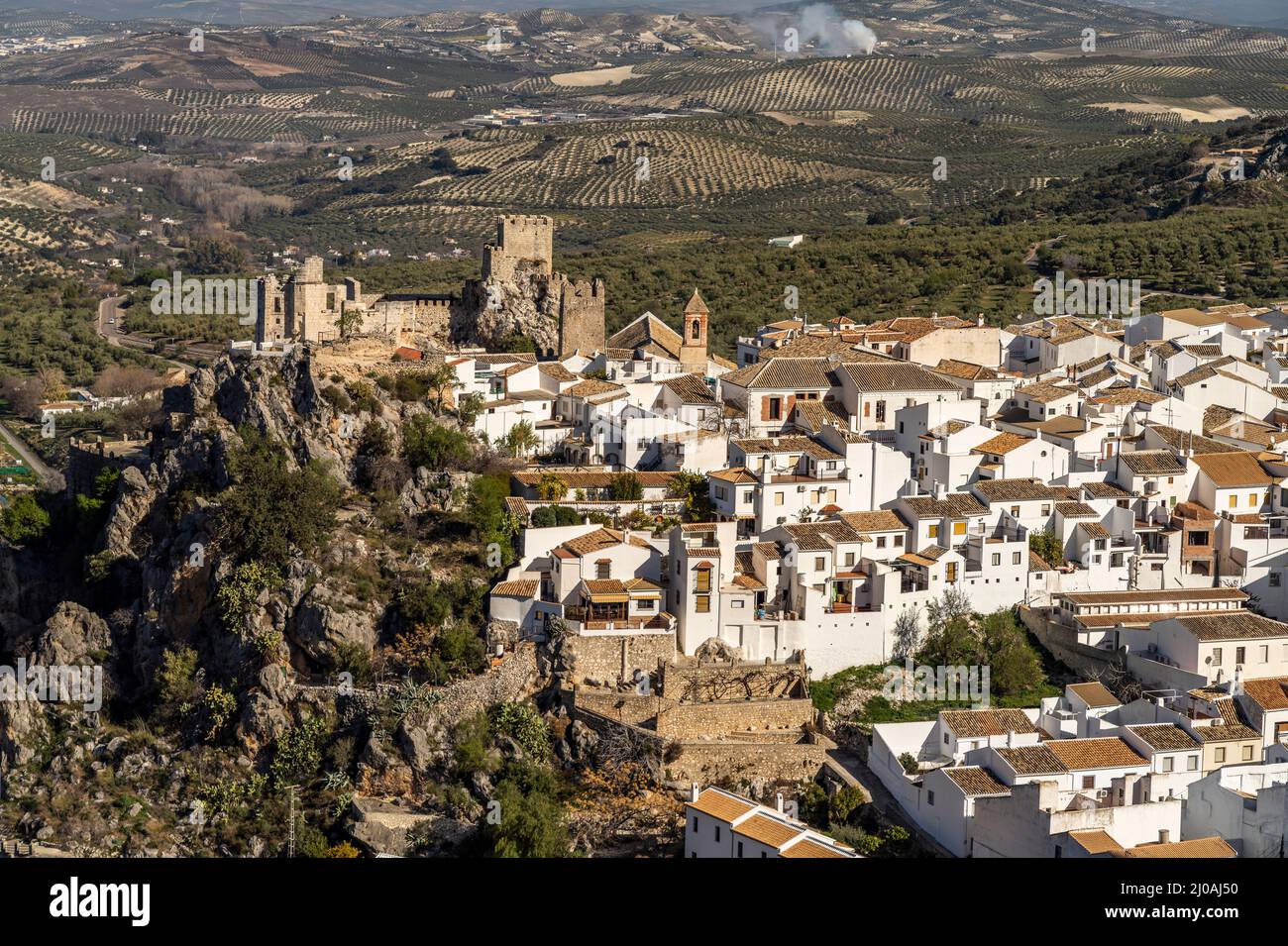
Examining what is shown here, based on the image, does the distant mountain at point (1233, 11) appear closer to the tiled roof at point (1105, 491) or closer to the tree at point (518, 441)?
the tiled roof at point (1105, 491)

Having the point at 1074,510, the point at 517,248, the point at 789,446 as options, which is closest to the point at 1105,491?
the point at 1074,510

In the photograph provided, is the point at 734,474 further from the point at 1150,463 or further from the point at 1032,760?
the point at 1032,760

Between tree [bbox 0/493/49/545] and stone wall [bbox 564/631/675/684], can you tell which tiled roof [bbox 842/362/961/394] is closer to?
stone wall [bbox 564/631/675/684]

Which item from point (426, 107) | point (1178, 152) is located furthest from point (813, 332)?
point (426, 107)

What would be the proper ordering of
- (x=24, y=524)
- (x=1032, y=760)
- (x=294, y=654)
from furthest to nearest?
(x=24, y=524), (x=294, y=654), (x=1032, y=760)

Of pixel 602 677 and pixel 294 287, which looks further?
A: pixel 294 287
